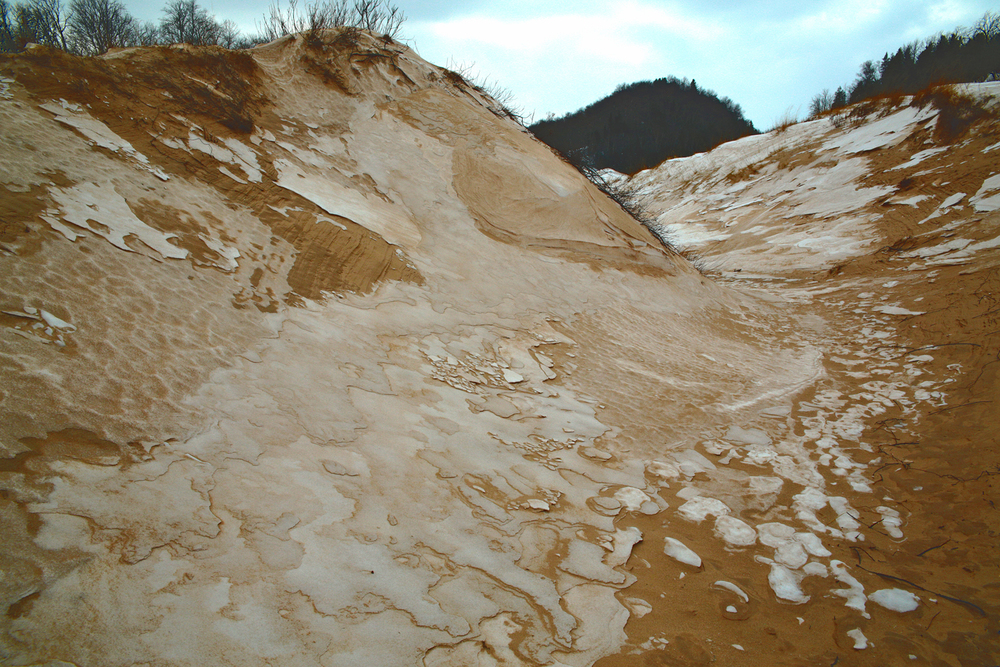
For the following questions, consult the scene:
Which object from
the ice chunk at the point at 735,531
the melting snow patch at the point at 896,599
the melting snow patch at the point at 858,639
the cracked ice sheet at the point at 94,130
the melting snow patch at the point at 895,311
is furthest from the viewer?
the melting snow patch at the point at 895,311

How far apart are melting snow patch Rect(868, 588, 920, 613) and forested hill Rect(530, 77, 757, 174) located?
106ft

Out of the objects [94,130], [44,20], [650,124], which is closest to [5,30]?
[44,20]

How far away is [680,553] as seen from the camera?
205 centimetres

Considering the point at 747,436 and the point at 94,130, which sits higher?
the point at 94,130

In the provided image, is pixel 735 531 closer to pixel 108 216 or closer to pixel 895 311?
pixel 108 216

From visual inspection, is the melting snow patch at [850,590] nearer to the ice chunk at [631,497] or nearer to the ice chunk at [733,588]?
the ice chunk at [733,588]

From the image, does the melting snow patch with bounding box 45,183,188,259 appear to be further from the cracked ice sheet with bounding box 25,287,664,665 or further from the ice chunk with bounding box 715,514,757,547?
the ice chunk with bounding box 715,514,757,547

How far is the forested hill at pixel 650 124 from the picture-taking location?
36031 mm

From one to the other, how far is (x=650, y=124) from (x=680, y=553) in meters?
51.0

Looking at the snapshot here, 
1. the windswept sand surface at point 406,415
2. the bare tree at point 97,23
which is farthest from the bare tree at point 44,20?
the windswept sand surface at point 406,415

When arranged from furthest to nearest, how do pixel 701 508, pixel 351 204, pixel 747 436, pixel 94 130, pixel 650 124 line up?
1. pixel 650 124
2. pixel 351 204
3. pixel 747 436
4. pixel 94 130
5. pixel 701 508

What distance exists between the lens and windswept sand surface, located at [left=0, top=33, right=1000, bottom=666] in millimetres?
1475

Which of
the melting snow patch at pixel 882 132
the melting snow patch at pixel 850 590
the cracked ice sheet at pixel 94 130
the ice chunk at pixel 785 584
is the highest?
the melting snow patch at pixel 882 132

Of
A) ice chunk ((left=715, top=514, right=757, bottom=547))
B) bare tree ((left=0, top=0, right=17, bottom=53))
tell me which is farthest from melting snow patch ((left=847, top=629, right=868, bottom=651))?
bare tree ((left=0, top=0, right=17, bottom=53))
